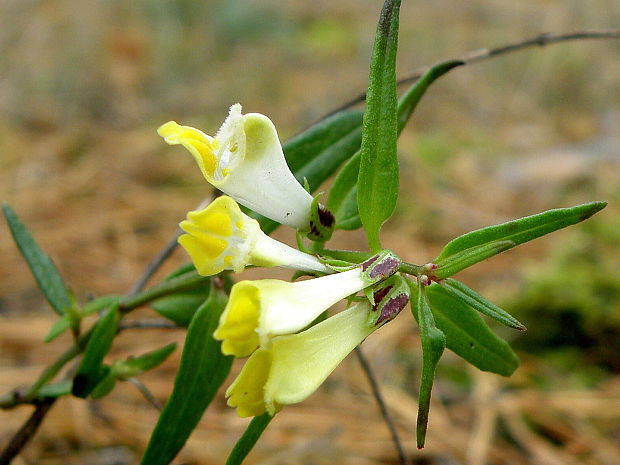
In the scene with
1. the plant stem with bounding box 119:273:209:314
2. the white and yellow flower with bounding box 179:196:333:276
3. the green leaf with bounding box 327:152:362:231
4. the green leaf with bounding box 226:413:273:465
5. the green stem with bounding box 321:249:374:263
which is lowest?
the green leaf with bounding box 226:413:273:465

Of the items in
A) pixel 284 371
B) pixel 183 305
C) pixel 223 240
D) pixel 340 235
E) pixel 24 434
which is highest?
pixel 223 240

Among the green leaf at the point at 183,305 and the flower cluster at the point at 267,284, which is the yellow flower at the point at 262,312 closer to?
the flower cluster at the point at 267,284

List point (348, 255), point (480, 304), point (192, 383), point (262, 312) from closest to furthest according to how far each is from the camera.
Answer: point (262, 312)
point (480, 304)
point (348, 255)
point (192, 383)

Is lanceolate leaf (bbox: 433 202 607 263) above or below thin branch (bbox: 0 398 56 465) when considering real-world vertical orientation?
above

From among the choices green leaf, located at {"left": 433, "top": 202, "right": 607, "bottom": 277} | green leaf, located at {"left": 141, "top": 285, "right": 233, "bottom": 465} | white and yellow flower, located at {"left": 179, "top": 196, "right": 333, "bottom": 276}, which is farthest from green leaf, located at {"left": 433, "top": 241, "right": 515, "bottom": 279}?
green leaf, located at {"left": 141, "top": 285, "right": 233, "bottom": 465}

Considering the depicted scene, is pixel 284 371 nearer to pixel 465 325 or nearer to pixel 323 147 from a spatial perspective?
pixel 465 325

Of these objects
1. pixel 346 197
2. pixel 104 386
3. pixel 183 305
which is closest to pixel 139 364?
pixel 104 386

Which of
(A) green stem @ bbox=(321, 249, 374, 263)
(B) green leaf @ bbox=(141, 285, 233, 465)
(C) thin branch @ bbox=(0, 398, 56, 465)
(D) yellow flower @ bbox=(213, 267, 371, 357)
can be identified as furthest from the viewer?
(C) thin branch @ bbox=(0, 398, 56, 465)

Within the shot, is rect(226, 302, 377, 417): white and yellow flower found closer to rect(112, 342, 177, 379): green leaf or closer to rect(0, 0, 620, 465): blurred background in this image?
rect(112, 342, 177, 379): green leaf
